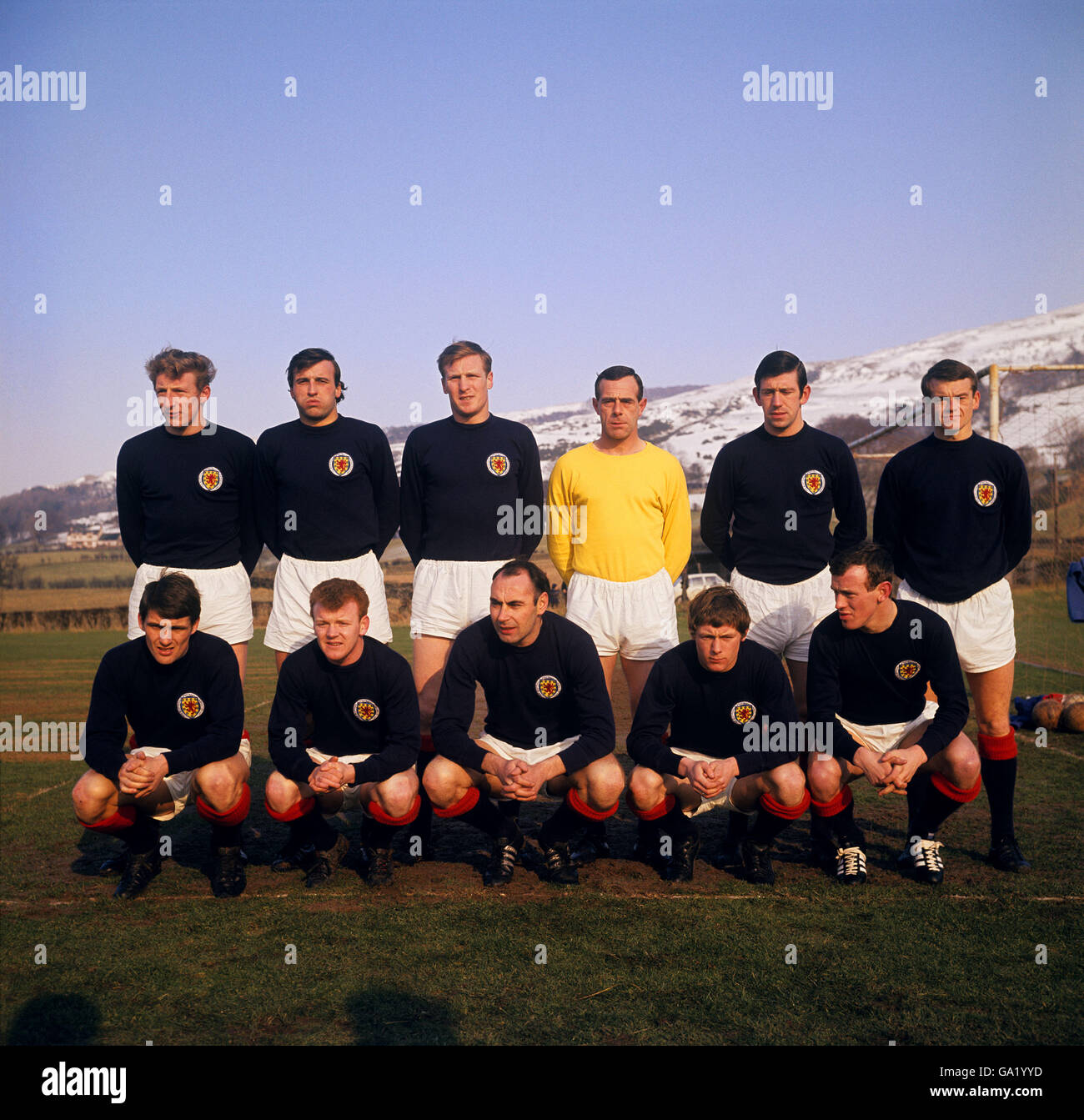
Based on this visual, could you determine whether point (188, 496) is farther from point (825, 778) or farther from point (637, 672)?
point (825, 778)

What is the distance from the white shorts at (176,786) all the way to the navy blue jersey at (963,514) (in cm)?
346

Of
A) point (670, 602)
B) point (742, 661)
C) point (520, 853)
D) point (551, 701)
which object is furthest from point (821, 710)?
point (520, 853)

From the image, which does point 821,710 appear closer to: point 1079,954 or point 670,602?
point 670,602

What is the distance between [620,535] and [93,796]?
8.99 ft

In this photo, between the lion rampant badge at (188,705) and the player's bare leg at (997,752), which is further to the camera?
the player's bare leg at (997,752)

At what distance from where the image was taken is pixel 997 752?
15.3 ft

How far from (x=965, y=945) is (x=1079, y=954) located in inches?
14.9

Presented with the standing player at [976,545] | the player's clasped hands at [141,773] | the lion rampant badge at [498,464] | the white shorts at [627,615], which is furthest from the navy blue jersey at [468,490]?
the standing player at [976,545]

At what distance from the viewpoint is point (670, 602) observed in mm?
4945

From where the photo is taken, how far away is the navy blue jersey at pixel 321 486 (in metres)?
4.82

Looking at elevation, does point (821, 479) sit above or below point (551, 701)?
above

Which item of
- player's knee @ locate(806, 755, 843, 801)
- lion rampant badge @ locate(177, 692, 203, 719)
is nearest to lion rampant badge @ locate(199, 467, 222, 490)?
lion rampant badge @ locate(177, 692, 203, 719)

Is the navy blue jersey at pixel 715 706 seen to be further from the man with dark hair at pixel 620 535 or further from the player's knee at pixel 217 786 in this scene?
the player's knee at pixel 217 786

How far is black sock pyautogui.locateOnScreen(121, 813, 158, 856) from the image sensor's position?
4461 mm
